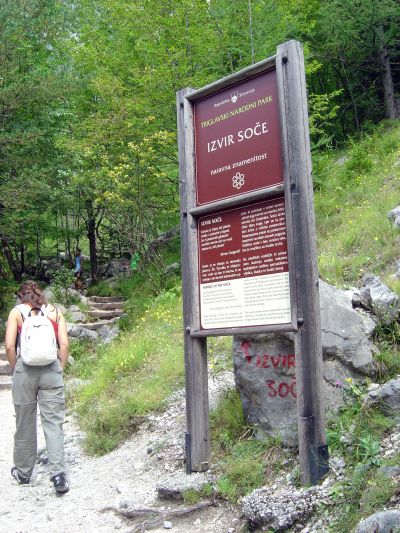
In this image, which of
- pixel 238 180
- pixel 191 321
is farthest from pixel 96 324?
pixel 238 180

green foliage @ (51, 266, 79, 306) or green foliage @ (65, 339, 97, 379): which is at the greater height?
green foliage @ (51, 266, 79, 306)

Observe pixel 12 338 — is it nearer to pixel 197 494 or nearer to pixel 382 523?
pixel 197 494

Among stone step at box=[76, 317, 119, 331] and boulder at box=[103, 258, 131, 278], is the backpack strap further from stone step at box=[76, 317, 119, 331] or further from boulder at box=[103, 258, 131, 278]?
boulder at box=[103, 258, 131, 278]

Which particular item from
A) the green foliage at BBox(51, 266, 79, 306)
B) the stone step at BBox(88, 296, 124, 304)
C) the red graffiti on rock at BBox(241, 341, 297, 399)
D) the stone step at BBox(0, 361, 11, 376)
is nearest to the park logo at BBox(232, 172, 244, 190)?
the red graffiti on rock at BBox(241, 341, 297, 399)

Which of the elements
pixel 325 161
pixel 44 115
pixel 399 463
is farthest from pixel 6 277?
pixel 399 463

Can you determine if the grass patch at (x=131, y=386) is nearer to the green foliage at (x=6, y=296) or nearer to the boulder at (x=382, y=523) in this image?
the boulder at (x=382, y=523)

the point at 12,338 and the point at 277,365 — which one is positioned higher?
the point at 12,338

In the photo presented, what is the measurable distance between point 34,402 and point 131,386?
195cm

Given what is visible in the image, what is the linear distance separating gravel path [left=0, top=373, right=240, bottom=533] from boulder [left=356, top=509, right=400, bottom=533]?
1173mm

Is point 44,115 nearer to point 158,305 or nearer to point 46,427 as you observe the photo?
point 158,305

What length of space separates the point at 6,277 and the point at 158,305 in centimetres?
877

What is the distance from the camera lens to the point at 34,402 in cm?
559

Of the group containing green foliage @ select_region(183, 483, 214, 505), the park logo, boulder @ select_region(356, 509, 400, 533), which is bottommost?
green foliage @ select_region(183, 483, 214, 505)

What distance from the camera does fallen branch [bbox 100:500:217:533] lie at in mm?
4383
